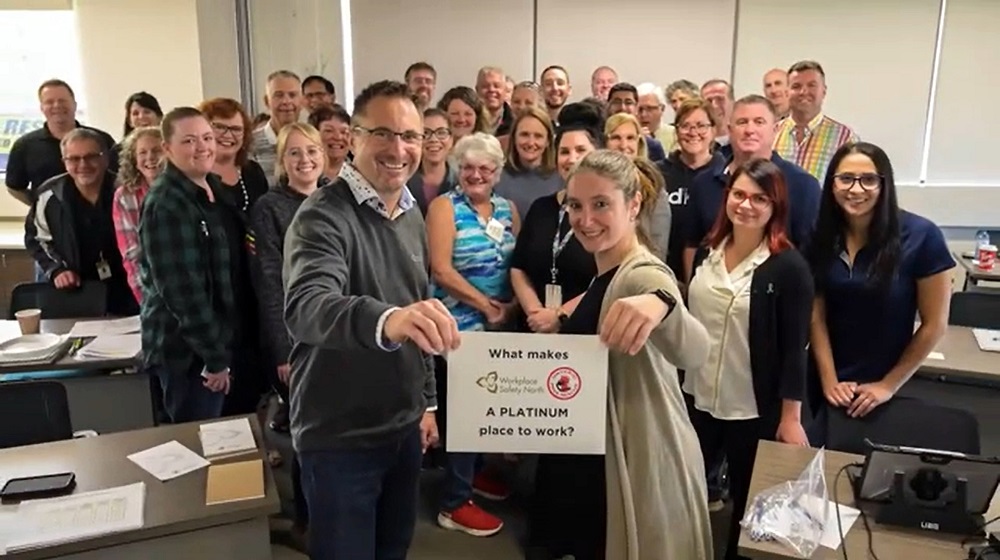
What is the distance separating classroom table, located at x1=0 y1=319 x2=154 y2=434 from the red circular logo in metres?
2.14

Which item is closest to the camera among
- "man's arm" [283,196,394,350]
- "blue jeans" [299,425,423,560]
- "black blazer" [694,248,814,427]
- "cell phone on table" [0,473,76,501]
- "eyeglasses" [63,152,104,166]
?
"man's arm" [283,196,394,350]

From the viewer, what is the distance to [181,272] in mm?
2750

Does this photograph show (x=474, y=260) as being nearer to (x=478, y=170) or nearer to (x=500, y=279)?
(x=500, y=279)

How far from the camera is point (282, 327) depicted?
10.0 ft

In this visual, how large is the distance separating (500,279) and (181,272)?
4.06 feet

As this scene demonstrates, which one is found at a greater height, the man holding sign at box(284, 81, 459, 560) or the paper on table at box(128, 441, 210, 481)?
the man holding sign at box(284, 81, 459, 560)

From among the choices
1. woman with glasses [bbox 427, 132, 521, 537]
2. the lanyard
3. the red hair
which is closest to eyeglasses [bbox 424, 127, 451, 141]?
Answer: woman with glasses [bbox 427, 132, 521, 537]

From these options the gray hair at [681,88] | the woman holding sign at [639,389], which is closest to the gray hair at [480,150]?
the woman holding sign at [639,389]

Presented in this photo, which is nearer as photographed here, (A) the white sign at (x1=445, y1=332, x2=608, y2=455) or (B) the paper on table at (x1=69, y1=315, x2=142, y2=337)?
(A) the white sign at (x1=445, y1=332, x2=608, y2=455)

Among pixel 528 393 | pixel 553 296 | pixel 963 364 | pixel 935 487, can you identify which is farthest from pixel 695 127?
pixel 528 393

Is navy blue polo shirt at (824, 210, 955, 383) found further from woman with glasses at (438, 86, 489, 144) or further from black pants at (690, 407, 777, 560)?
woman with glasses at (438, 86, 489, 144)

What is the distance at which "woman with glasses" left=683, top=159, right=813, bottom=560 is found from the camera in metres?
2.54

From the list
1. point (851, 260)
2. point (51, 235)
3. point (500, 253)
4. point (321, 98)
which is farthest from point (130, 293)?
point (851, 260)

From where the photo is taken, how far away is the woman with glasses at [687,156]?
11.9ft
